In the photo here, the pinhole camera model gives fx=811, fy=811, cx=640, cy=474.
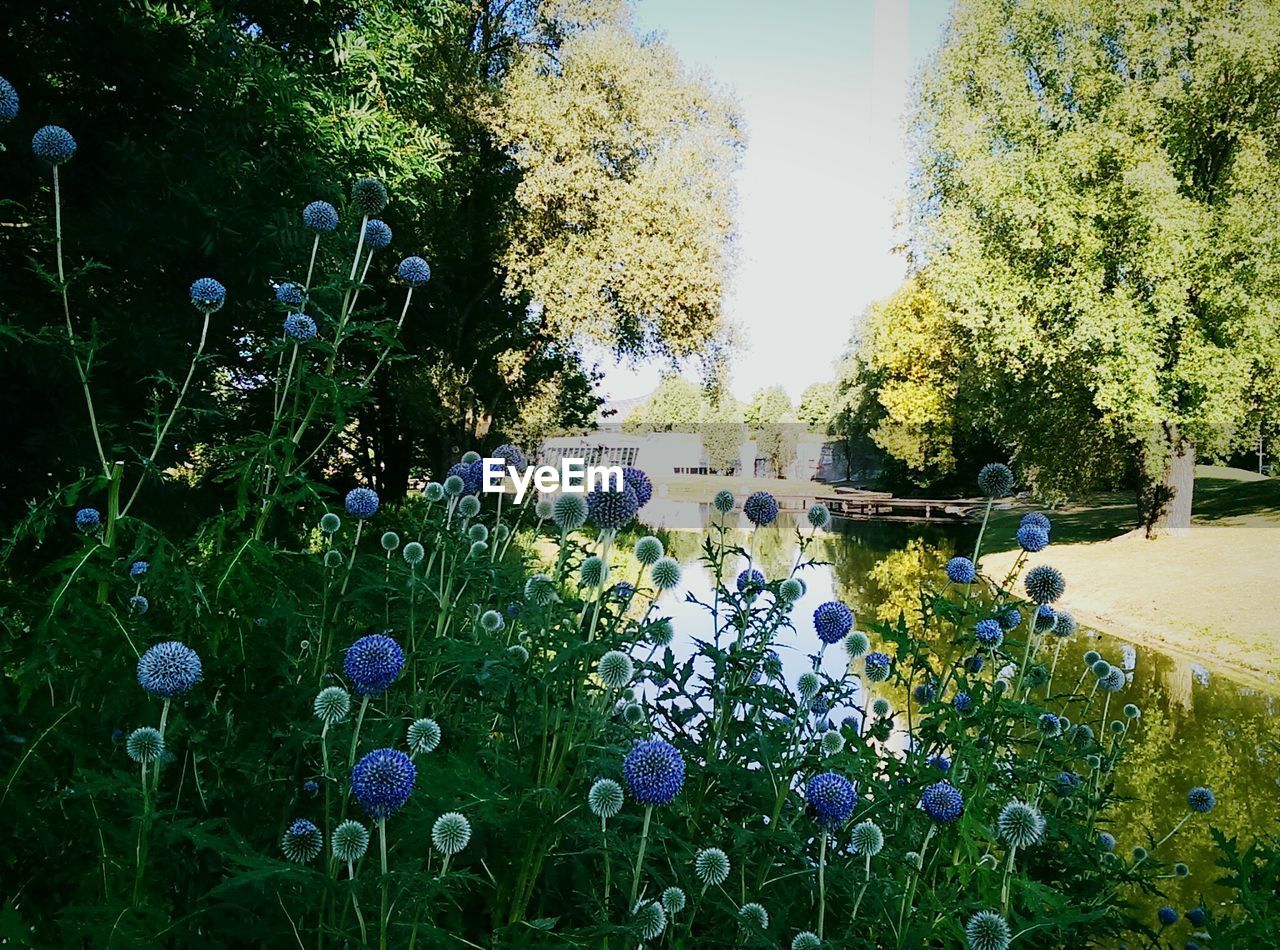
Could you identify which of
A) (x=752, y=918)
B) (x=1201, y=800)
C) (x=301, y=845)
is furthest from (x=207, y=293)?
(x=1201, y=800)

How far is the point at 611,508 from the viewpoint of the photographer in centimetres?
195

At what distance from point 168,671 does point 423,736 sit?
0.46 m

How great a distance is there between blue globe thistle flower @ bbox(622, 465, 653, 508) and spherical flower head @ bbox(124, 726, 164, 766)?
116 centimetres

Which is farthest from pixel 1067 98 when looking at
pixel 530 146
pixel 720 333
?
→ pixel 530 146

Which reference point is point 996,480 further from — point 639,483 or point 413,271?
point 413,271

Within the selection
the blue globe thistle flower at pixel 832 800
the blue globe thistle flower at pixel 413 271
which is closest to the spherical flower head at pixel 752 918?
the blue globe thistle flower at pixel 832 800

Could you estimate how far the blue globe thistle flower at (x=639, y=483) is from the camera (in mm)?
2117

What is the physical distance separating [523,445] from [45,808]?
1302 centimetres

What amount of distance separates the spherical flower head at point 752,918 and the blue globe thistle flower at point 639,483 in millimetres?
981

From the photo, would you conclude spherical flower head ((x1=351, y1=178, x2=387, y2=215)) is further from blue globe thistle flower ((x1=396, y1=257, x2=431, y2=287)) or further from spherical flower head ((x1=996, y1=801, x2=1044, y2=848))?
spherical flower head ((x1=996, y1=801, x2=1044, y2=848))

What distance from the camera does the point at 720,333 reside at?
13.7m

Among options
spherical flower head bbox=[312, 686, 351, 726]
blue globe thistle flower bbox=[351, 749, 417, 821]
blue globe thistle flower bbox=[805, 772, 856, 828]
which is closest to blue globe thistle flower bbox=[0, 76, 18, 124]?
spherical flower head bbox=[312, 686, 351, 726]

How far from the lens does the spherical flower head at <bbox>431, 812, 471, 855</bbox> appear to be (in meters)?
1.23

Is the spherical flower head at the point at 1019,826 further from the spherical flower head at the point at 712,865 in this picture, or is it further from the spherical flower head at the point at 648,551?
the spherical flower head at the point at 648,551
